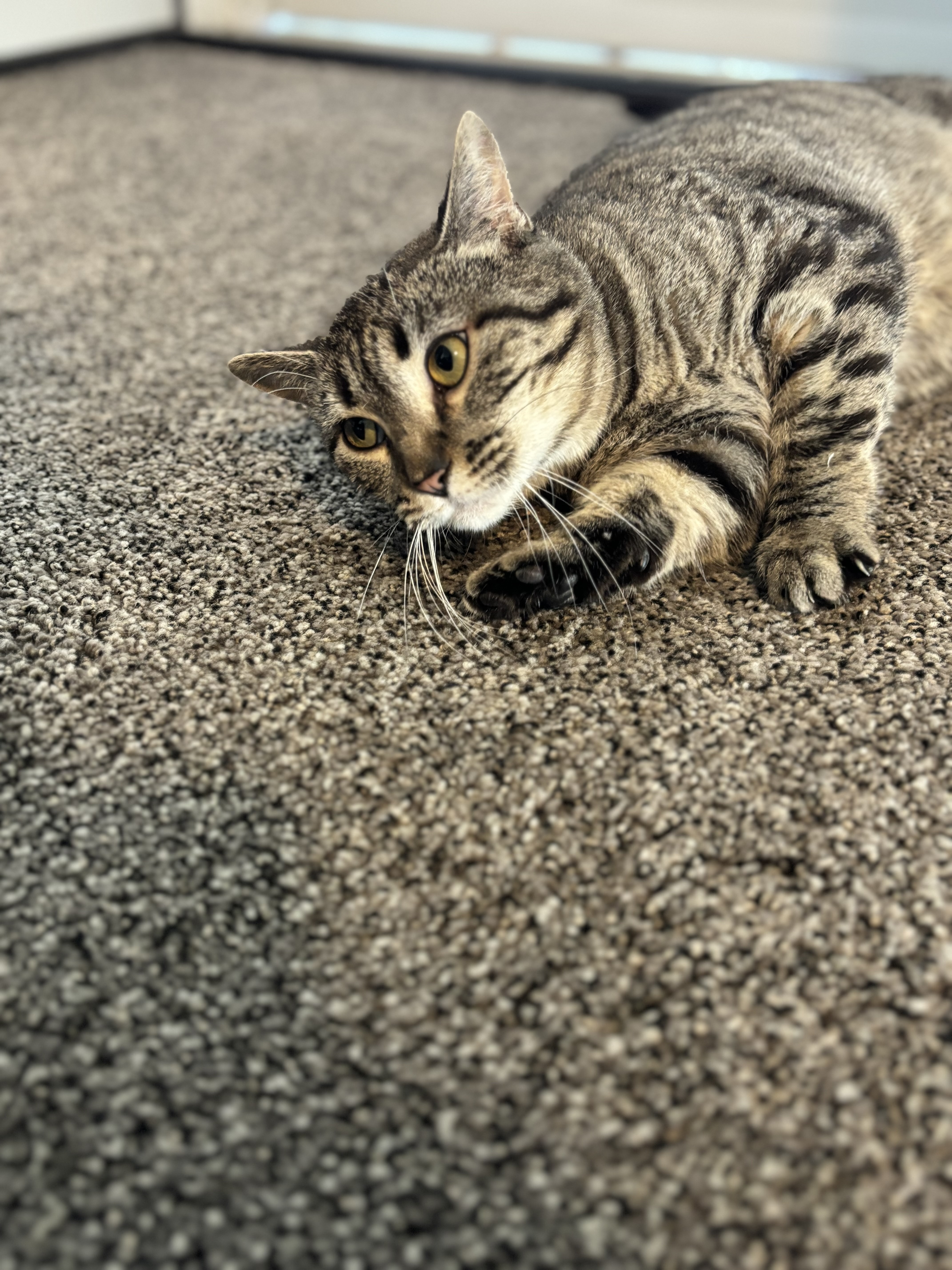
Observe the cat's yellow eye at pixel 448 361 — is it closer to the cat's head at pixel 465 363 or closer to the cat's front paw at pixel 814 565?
the cat's head at pixel 465 363

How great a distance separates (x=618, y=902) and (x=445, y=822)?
15cm

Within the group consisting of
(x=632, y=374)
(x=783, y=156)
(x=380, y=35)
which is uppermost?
(x=783, y=156)

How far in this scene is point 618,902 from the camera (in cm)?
73

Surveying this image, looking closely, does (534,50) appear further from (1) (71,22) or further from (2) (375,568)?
(2) (375,568)

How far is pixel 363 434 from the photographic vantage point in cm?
107

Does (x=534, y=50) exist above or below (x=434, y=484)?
above

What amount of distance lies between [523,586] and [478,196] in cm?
43

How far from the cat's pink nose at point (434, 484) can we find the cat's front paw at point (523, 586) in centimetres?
9

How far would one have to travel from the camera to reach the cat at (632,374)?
1000 millimetres

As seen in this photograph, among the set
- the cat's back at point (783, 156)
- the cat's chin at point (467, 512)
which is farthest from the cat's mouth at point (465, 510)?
the cat's back at point (783, 156)

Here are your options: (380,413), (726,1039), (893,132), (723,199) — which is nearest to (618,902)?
(726,1039)

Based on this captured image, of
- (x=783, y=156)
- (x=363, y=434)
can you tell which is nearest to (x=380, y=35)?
(x=783, y=156)

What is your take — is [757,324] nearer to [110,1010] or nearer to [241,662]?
[241,662]

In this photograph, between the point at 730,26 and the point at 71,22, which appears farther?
the point at 71,22
